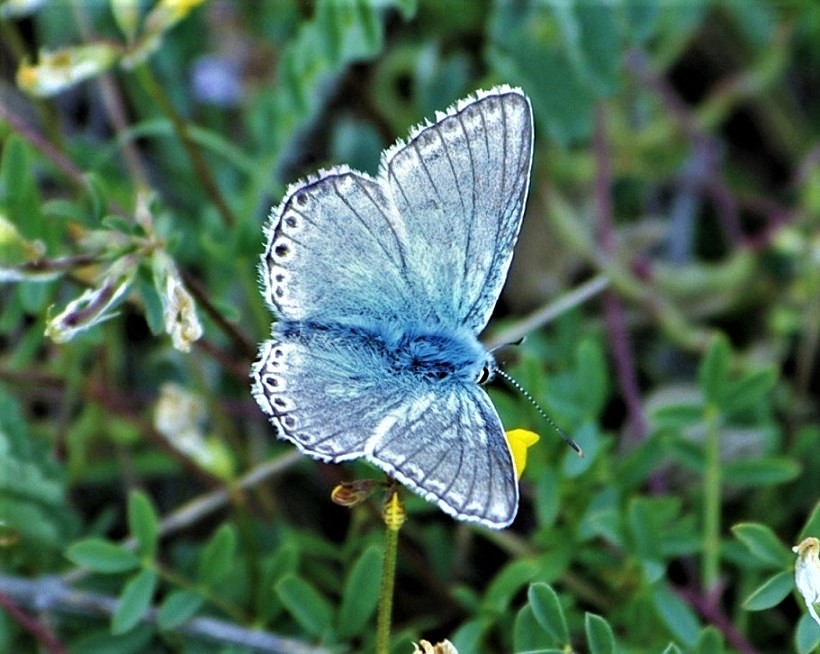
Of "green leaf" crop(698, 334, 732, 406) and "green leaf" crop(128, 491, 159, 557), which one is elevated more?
"green leaf" crop(128, 491, 159, 557)

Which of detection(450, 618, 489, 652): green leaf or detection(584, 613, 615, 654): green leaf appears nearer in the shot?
detection(584, 613, 615, 654): green leaf

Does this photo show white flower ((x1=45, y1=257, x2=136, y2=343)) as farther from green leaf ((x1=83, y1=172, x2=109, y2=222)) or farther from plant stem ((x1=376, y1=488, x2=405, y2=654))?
plant stem ((x1=376, y1=488, x2=405, y2=654))

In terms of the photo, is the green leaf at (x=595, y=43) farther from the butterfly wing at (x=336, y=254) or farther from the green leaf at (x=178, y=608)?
the green leaf at (x=178, y=608)

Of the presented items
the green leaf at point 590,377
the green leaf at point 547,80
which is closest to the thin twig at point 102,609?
the green leaf at point 590,377

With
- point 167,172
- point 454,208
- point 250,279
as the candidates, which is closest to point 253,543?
point 250,279

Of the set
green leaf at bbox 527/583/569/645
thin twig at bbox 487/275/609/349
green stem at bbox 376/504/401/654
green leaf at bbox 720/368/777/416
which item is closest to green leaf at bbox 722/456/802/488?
green leaf at bbox 720/368/777/416

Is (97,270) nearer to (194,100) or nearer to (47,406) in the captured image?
(47,406)

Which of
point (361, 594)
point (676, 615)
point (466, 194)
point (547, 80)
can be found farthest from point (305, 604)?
point (547, 80)
